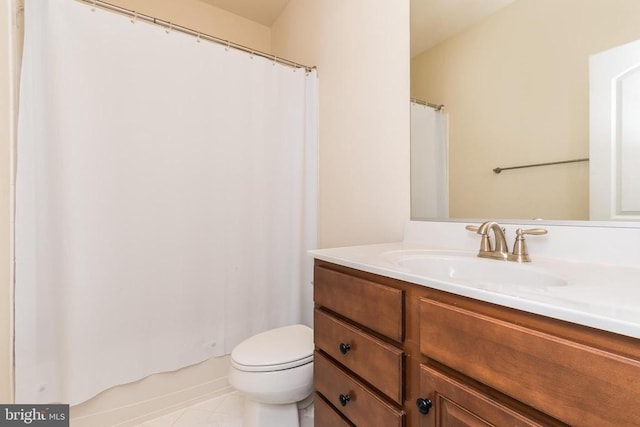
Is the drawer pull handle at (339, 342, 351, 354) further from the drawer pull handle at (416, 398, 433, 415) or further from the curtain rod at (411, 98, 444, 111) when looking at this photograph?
the curtain rod at (411, 98, 444, 111)

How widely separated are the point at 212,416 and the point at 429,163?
1590 mm

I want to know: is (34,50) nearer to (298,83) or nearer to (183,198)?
(183,198)

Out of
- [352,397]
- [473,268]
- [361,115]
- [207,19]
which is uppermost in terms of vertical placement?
[207,19]

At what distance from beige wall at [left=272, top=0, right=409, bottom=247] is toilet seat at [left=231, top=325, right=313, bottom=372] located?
1.85 ft

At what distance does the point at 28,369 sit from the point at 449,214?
176 cm

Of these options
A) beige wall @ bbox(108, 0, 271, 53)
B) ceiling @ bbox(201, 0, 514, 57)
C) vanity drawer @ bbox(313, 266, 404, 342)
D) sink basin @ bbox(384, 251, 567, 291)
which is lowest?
vanity drawer @ bbox(313, 266, 404, 342)

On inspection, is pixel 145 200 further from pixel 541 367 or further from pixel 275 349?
pixel 541 367

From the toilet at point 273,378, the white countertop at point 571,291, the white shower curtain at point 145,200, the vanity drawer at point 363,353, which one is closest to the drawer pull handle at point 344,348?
A: the vanity drawer at point 363,353

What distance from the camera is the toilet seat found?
1134mm

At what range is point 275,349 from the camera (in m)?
1.23

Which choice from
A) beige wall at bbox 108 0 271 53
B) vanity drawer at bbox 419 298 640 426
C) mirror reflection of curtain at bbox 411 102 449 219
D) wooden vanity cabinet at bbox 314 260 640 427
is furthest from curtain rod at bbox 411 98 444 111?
beige wall at bbox 108 0 271 53

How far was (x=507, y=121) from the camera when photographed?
3.31 ft

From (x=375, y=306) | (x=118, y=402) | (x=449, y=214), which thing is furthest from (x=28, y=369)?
(x=449, y=214)

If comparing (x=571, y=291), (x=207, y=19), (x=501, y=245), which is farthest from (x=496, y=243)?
(x=207, y=19)
